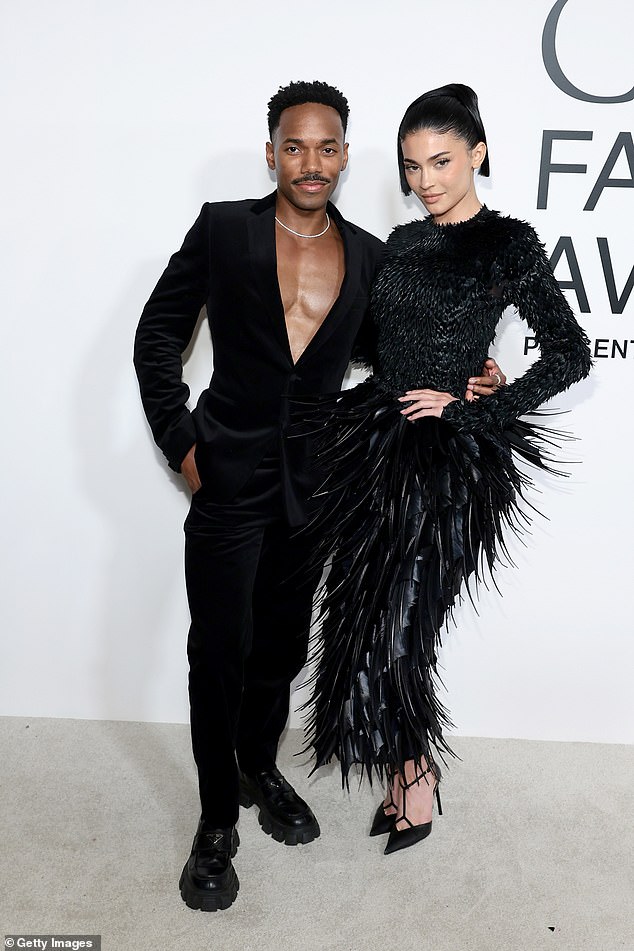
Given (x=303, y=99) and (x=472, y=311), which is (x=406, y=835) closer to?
(x=472, y=311)

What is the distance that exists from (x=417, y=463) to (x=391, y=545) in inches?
8.0

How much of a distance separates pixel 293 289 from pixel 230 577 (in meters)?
0.70

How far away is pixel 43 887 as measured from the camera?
7.00 ft

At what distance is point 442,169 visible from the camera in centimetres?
198

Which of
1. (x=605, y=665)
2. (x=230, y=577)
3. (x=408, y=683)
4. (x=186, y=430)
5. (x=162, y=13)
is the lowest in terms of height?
(x=605, y=665)

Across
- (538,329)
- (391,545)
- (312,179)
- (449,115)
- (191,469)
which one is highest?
(449,115)

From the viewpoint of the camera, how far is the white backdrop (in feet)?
8.34

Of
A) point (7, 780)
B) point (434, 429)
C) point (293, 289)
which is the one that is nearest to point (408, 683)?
point (434, 429)

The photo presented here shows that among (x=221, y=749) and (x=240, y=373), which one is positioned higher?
(x=240, y=373)

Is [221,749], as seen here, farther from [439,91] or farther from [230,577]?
[439,91]

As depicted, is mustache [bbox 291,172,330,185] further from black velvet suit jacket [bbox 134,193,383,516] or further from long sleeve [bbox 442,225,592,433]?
long sleeve [bbox 442,225,592,433]

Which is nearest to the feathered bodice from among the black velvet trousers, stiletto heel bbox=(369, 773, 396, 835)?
the black velvet trousers

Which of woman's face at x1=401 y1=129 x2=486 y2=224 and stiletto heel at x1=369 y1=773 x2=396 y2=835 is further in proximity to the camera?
stiletto heel at x1=369 y1=773 x2=396 y2=835

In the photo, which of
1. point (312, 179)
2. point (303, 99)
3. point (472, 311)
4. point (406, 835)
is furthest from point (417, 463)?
point (406, 835)
